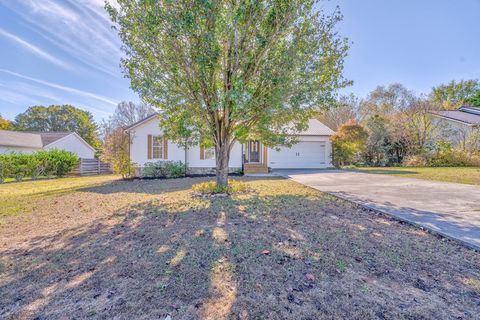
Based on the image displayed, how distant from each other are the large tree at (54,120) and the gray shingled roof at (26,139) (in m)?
11.0

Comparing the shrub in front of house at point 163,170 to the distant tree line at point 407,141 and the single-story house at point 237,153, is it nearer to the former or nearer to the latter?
the single-story house at point 237,153

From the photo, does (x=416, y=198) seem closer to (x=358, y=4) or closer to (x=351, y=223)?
(x=351, y=223)

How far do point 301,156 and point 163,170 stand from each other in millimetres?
10436

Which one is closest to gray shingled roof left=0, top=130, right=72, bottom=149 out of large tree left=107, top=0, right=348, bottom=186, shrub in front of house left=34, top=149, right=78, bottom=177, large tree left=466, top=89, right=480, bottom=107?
shrub in front of house left=34, top=149, right=78, bottom=177

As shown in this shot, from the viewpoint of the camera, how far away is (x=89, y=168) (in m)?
20.8

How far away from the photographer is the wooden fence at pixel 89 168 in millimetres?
19719

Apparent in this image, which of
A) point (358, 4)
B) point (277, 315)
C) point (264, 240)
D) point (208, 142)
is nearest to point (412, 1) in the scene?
point (358, 4)

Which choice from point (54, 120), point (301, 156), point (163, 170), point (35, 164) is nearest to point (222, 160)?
point (163, 170)

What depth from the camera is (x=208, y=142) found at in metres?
9.10

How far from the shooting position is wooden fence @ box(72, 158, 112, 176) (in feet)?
64.7

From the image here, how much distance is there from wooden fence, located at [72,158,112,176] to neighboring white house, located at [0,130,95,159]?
5.31 meters

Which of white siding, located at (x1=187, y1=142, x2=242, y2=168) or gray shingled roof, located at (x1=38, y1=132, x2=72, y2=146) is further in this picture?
gray shingled roof, located at (x1=38, y1=132, x2=72, y2=146)

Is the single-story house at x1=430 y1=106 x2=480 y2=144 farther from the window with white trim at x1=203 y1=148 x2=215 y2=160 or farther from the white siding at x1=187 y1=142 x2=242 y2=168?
the window with white trim at x1=203 y1=148 x2=215 y2=160

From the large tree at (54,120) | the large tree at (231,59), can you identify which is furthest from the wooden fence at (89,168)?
the large tree at (54,120)
